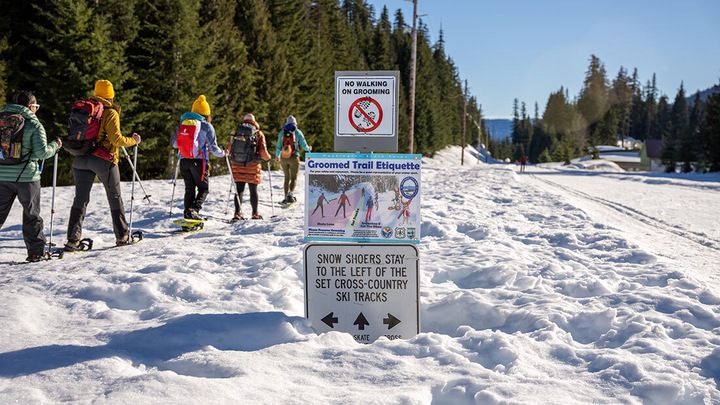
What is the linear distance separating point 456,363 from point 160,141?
2353cm

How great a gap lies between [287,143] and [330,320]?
9.24 meters

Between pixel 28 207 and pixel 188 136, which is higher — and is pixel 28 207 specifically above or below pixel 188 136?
below

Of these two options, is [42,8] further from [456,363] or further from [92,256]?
[456,363]

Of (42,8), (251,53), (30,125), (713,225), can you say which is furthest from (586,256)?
(251,53)

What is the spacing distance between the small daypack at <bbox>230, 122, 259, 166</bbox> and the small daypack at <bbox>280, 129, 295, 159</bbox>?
6.93 feet

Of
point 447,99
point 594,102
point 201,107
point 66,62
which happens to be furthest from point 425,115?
point 594,102

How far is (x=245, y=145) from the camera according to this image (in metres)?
11.0

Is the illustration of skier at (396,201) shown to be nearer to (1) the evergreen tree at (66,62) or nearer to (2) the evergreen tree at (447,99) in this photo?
(1) the evergreen tree at (66,62)

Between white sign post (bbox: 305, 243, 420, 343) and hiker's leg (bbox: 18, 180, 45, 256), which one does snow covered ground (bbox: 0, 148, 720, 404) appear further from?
hiker's leg (bbox: 18, 180, 45, 256)

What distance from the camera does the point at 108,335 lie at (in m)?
4.16

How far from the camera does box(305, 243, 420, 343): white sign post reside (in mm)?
4492

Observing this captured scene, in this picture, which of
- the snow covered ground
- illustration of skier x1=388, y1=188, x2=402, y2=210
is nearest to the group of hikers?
the snow covered ground

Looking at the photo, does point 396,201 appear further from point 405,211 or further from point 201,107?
point 201,107

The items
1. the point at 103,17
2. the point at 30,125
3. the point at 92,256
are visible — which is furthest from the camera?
the point at 103,17
